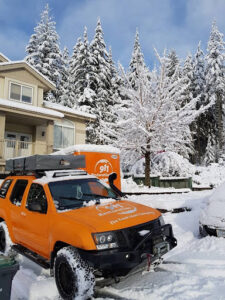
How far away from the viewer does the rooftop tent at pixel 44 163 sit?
517cm

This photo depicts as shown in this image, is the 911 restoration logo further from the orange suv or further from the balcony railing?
the balcony railing

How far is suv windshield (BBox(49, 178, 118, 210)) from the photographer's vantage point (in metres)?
4.17

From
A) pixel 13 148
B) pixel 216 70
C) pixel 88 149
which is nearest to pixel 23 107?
pixel 13 148

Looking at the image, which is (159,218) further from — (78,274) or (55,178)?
(55,178)

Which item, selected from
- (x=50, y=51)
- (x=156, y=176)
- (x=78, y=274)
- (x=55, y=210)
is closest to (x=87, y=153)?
(x=55, y=210)

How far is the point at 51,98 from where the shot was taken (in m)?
32.5

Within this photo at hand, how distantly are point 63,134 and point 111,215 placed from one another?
58.9 ft

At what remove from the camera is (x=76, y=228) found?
11.0 ft

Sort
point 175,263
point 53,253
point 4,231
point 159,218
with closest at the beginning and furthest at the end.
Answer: point 53,253, point 159,218, point 175,263, point 4,231

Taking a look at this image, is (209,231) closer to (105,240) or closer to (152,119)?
(105,240)

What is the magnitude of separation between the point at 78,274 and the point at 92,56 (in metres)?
31.9

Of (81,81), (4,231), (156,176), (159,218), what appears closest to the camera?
(159,218)

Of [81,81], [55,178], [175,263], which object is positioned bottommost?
[175,263]

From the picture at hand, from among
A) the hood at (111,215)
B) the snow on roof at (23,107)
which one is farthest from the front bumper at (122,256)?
the snow on roof at (23,107)
